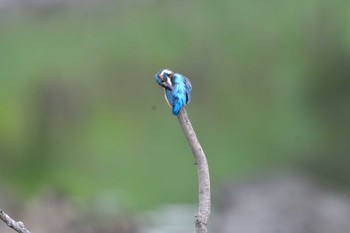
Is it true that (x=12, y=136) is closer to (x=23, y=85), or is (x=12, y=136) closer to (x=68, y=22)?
(x=23, y=85)

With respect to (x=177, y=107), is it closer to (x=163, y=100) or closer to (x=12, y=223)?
(x=12, y=223)

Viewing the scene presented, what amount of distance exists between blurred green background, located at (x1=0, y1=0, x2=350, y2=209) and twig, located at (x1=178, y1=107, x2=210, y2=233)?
325cm

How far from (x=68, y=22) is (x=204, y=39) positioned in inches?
54.1

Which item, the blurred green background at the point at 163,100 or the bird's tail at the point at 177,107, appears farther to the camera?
the blurred green background at the point at 163,100

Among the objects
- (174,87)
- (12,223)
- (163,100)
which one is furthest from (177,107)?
(163,100)

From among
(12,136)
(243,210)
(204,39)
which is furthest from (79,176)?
(204,39)

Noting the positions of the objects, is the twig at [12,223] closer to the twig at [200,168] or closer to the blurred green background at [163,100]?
the twig at [200,168]

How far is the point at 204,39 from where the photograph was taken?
24.0 feet

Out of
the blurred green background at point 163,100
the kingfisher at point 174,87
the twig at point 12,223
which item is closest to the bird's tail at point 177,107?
the kingfisher at point 174,87

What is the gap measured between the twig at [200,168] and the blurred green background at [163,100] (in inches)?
128

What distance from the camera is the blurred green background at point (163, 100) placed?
5.54 metres

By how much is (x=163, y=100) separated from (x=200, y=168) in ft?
14.5

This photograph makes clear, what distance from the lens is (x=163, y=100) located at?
20.5 feet

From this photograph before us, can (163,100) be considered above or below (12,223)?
above
